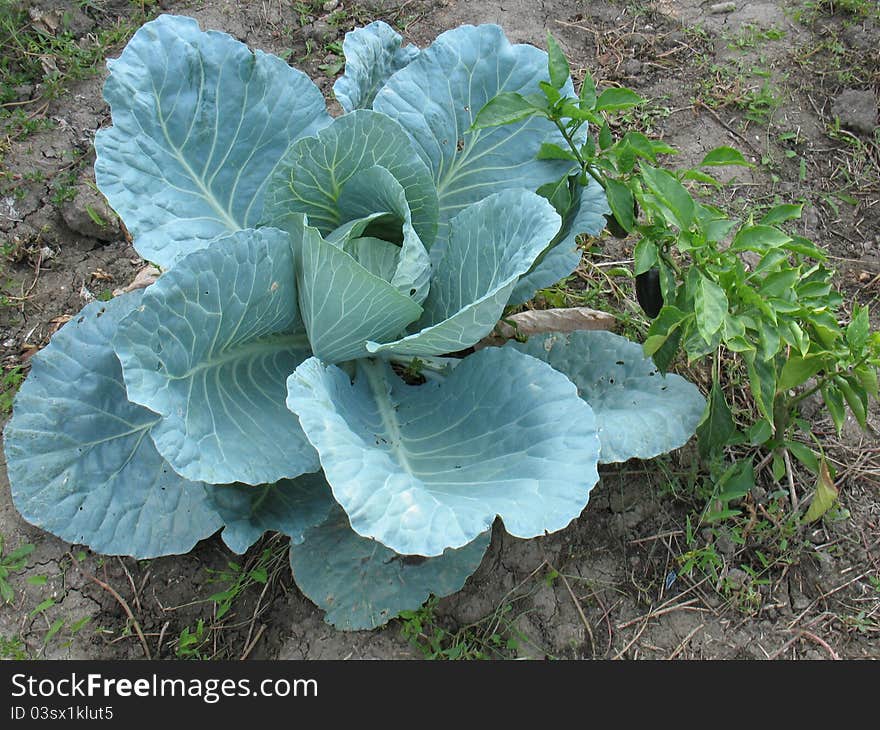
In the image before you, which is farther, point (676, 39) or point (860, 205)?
point (676, 39)

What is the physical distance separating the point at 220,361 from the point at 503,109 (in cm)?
102

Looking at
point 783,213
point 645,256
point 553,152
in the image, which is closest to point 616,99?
point 553,152

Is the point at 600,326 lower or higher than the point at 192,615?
higher

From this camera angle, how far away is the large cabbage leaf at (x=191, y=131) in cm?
211

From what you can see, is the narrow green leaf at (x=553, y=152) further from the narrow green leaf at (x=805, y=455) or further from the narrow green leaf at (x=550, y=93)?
the narrow green leaf at (x=805, y=455)

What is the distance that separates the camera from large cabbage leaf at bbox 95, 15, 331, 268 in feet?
6.91

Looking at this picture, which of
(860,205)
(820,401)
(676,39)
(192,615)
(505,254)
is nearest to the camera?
(505,254)

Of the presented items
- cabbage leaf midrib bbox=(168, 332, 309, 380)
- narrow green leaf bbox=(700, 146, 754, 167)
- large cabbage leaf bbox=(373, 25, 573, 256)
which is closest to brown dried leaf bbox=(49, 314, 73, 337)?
cabbage leaf midrib bbox=(168, 332, 309, 380)

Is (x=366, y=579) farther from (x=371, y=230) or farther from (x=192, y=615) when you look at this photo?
(x=371, y=230)

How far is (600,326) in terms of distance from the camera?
2807 mm

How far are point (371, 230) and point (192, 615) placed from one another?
4.00ft

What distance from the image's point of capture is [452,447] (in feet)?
6.75

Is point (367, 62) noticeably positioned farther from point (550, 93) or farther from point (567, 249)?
point (567, 249)

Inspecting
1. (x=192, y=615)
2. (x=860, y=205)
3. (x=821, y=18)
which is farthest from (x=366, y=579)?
(x=821, y=18)
